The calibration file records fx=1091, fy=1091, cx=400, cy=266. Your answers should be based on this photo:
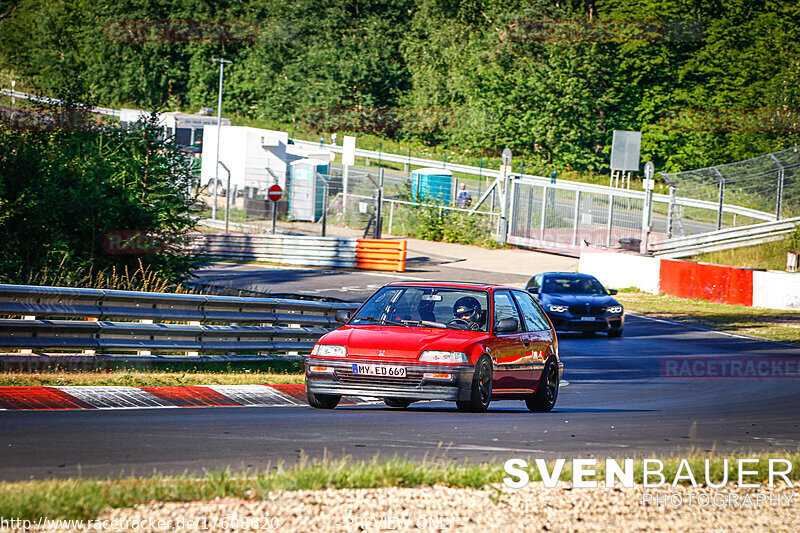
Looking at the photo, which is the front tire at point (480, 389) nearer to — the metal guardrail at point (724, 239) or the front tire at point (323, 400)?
the front tire at point (323, 400)

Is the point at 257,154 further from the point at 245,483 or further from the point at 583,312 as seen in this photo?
the point at 245,483

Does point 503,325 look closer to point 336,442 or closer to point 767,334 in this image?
point 336,442

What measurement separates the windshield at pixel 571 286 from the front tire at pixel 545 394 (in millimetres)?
11164

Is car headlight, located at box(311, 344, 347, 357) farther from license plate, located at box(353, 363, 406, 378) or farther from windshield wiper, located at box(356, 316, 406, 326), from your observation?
windshield wiper, located at box(356, 316, 406, 326)

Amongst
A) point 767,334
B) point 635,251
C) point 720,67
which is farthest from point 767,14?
A: point 767,334

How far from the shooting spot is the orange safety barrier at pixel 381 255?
36344 mm

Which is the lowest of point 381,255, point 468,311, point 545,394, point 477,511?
point 545,394

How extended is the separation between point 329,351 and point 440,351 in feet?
3.67

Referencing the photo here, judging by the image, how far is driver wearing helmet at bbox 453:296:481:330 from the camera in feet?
37.6

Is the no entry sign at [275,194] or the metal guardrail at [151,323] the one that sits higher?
the no entry sign at [275,194]

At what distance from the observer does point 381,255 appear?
3666cm
